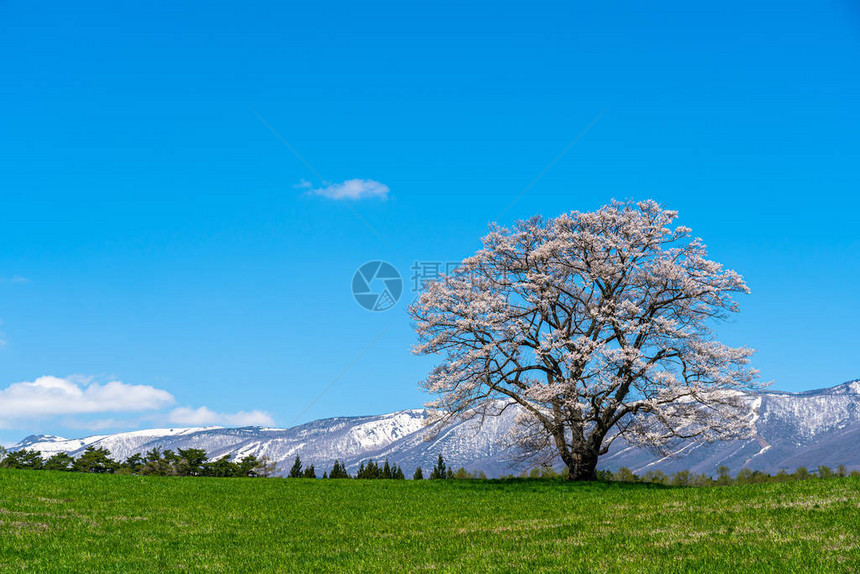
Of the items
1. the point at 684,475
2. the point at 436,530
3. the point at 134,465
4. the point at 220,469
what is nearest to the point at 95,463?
the point at 134,465

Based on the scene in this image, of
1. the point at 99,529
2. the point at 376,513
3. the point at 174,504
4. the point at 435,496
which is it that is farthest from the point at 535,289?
the point at 99,529

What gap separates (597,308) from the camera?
39.9 m

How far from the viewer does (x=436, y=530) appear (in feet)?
67.3

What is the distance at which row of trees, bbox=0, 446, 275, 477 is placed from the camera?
236 feet

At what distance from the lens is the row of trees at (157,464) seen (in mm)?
71812

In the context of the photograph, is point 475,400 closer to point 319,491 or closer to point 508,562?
point 319,491

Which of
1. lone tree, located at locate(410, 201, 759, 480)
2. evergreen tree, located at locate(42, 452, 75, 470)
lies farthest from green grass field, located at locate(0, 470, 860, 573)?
evergreen tree, located at locate(42, 452, 75, 470)

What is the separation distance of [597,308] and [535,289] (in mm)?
3818

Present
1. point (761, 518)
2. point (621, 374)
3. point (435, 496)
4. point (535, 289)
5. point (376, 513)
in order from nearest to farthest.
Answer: point (761, 518) < point (376, 513) < point (435, 496) < point (621, 374) < point (535, 289)

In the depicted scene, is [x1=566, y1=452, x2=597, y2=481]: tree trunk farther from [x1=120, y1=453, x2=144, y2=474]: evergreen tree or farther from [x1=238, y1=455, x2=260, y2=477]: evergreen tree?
[x1=120, y1=453, x2=144, y2=474]: evergreen tree

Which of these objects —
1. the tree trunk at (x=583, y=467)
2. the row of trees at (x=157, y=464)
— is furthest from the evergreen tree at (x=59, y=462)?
the tree trunk at (x=583, y=467)

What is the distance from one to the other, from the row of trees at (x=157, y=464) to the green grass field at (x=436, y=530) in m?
40.9

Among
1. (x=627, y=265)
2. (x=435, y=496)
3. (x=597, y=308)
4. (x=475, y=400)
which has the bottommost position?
(x=435, y=496)

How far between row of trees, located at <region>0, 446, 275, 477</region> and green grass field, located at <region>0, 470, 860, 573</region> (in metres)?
→ 40.9
